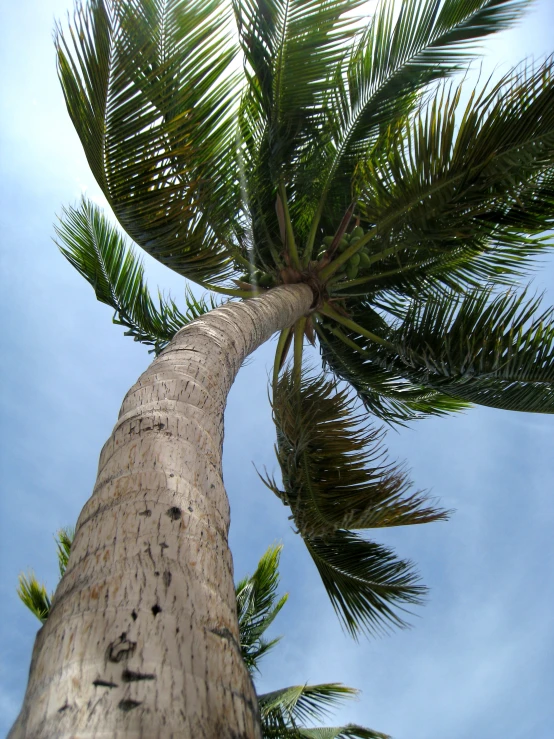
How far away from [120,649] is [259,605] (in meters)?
6.34

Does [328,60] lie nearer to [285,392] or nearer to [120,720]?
[285,392]

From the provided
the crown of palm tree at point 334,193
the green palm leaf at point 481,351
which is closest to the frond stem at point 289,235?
the crown of palm tree at point 334,193

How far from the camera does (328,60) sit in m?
4.64

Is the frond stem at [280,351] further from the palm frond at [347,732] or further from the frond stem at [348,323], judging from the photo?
the palm frond at [347,732]

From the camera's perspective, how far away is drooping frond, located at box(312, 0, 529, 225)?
4.37 meters

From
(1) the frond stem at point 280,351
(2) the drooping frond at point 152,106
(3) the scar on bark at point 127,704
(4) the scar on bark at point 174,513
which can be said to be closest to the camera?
(3) the scar on bark at point 127,704

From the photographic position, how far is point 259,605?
6773mm

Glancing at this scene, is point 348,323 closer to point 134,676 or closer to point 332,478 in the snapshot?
point 332,478

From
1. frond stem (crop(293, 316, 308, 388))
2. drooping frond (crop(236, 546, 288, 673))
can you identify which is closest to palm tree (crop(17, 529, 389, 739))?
drooping frond (crop(236, 546, 288, 673))

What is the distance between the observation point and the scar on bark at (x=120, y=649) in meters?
0.88

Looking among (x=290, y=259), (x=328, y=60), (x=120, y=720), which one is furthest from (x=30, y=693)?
(x=328, y=60)

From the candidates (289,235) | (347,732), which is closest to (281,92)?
(289,235)

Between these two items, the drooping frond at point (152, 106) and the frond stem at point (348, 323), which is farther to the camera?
the frond stem at point (348, 323)

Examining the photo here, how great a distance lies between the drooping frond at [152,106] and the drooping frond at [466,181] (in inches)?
51.8
